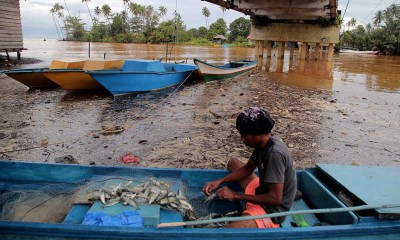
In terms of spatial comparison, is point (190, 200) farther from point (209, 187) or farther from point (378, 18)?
point (378, 18)

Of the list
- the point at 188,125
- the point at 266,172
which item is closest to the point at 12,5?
the point at 188,125

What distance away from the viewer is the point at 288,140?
7.75 m

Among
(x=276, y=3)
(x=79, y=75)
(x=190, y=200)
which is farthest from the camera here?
(x=276, y=3)

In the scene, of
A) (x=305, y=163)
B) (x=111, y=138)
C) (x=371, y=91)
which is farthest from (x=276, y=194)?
(x=371, y=91)

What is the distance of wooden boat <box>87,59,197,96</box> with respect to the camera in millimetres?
11666

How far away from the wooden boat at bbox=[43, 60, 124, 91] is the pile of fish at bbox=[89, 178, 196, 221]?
9009 millimetres

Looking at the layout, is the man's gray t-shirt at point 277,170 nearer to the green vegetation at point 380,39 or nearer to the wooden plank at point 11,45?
the wooden plank at point 11,45

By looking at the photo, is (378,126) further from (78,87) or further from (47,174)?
(78,87)

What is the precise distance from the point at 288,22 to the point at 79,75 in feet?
59.4

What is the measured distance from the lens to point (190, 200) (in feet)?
12.8

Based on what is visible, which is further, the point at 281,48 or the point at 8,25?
the point at 281,48

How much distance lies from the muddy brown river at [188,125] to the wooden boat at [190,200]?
2263mm

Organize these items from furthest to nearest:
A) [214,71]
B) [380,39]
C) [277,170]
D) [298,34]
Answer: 1. [380,39]
2. [298,34]
3. [214,71]
4. [277,170]

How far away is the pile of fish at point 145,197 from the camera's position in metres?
3.38
